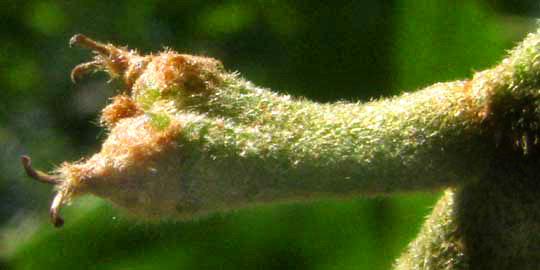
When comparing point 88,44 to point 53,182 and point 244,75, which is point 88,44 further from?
point 244,75

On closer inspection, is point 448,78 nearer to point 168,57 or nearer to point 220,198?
point 168,57

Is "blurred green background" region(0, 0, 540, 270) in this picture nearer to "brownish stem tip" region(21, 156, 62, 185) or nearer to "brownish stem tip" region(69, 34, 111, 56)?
"brownish stem tip" region(21, 156, 62, 185)

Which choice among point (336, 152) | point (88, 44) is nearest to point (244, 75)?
point (88, 44)

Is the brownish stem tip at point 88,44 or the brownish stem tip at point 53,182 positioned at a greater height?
the brownish stem tip at point 88,44

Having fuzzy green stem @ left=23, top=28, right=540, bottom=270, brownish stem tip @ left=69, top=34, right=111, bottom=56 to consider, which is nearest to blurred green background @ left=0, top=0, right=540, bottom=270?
fuzzy green stem @ left=23, top=28, right=540, bottom=270

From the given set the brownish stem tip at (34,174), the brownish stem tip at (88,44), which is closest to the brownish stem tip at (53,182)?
the brownish stem tip at (34,174)

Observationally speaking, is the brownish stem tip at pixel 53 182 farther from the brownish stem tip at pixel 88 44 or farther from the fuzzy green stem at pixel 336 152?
the brownish stem tip at pixel 88 44

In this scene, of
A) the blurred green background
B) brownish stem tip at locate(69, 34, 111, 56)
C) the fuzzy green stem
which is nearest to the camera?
the fuzzy green stem

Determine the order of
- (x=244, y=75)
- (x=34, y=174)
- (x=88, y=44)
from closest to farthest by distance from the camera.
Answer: (x=34, y=174)
(x=88, y=44)
(x=244, y=75)
